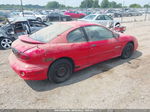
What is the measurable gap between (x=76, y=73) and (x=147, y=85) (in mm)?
1940

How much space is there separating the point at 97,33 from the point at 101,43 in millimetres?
348

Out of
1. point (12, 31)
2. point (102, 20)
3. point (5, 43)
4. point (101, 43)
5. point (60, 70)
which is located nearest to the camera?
point (60, 70)

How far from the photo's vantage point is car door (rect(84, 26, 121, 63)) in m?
3.70

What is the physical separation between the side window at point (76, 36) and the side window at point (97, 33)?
23 centimetres

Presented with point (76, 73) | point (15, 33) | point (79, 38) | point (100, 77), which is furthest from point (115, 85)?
point (15, 33)

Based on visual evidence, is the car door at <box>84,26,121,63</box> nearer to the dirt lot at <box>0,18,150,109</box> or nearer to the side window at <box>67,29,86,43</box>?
the side window at <box>67,29,86,43</box>

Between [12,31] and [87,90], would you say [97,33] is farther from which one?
[12,31]

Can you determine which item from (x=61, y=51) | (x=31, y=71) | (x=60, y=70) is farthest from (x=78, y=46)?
(x=31, y=71)

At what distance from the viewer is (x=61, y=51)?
3076 millimetres

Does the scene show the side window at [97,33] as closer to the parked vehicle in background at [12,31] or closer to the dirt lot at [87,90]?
the dirt lot at [87,90]

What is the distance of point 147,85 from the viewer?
3248 millimetres

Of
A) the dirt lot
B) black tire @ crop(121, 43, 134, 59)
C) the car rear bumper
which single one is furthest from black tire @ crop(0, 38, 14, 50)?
black tire @ crop(121, 43, 134, 59)

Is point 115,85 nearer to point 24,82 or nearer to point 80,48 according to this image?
point 80,48

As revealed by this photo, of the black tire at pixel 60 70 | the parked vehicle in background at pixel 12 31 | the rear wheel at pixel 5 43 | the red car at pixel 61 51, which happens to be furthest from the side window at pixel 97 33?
the rear wheel at pixel 5 43
